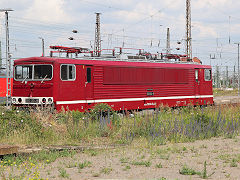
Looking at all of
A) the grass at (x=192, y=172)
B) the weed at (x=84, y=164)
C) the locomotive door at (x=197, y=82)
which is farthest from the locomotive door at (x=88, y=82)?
the grass at (x=192, y=172)

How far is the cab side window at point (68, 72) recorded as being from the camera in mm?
15727

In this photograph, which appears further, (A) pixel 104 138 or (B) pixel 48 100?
(B) pixel 48 100

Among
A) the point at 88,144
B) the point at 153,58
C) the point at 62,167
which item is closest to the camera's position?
the point at 62,167

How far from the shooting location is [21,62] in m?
16.6

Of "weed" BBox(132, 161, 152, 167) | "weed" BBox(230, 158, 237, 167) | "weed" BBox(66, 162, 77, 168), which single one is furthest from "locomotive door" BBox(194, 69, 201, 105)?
"weed" BBox(66, 162, 77, 168)

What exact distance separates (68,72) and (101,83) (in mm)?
1768

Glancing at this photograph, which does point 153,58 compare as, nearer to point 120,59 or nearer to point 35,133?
point 120,59

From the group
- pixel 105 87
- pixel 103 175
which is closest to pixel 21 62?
pixel 105 87

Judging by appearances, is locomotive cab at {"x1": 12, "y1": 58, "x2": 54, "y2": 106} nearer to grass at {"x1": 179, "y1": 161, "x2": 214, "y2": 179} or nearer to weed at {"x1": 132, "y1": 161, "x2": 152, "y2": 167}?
weed at {"x1": 132, "y1": 161, "x2": 152, "y2": 167}

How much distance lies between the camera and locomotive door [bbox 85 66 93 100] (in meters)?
16.5

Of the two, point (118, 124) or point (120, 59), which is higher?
point (120, 59)

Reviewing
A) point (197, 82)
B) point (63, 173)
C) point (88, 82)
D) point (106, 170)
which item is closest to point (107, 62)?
point (88, 82)

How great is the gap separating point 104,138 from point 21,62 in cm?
695

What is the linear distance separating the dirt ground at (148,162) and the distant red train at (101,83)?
5.76 metres
